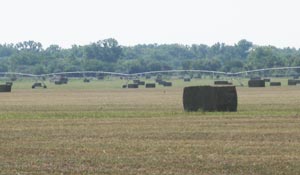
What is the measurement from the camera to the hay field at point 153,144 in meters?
22.6

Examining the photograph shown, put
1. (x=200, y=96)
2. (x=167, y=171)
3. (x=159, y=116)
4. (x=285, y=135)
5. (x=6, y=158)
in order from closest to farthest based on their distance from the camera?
(x=167, y=171) < (x=6, y=158) < (x=285, y=135) < (x=159, y=116) < (x=200, y=96)

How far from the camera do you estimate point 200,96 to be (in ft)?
141

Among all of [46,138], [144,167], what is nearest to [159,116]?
[46,138]

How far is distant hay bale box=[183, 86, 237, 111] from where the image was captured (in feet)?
138

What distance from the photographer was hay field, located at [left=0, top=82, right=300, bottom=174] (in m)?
22.6

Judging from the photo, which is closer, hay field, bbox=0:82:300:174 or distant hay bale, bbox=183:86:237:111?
hay field, bbox=0:82:300:174

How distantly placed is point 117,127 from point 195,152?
876 cm

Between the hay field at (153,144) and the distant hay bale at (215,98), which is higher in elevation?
the distant hay bale at (215,98)

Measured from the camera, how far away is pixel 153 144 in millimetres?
27312

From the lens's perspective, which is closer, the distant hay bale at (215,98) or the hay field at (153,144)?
the hay field at (153,144)

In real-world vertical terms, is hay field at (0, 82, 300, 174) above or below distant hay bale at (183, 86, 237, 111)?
below

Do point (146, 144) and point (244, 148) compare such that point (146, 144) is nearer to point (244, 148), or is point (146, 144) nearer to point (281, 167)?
point (244, 148)

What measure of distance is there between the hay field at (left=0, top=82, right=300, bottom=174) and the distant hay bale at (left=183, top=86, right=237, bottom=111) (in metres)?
1.71

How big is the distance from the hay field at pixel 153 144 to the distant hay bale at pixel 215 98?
171 centimetres
